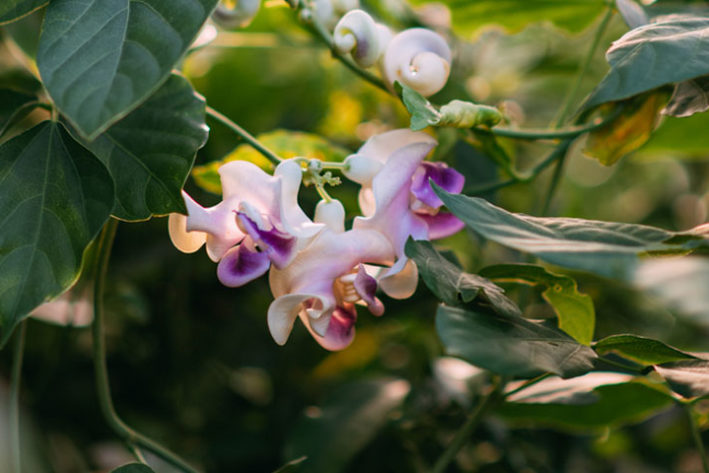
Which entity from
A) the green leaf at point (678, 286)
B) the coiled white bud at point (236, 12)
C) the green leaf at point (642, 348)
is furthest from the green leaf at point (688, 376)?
the coiled white bud at point (236, 12)

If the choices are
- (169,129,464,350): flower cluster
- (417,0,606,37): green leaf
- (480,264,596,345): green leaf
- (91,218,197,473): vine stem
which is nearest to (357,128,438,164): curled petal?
Result: (169,129,464,350): flower cluster

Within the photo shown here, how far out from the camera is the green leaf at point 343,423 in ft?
2.46

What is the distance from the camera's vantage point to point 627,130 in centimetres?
56

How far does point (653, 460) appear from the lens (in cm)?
112

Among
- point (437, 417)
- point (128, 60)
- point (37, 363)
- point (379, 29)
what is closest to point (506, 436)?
point (437, 417)

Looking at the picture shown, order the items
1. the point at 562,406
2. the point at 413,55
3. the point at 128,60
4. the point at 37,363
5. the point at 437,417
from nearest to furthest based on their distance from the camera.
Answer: the point at 128,60
the point at 413,55
the point at 562,406
the point at 437,417
the point at 37,363

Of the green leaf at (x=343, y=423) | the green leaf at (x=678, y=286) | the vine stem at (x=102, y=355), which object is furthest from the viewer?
the green leaf at (x=343, y=423)

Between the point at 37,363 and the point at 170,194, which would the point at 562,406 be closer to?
the point at 170,194

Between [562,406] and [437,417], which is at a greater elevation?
[562,406]

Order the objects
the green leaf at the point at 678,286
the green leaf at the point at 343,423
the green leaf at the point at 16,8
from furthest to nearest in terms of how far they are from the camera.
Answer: the green leaf at the point at 343,423
the green leaf at the point at 16,8
the green leaf at the point at 678,286

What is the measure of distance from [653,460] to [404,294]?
0.89m

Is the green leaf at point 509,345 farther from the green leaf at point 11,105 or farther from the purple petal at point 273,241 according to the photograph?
the green leaf at point 11,105

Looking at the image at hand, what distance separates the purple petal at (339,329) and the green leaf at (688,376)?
9.6 inches

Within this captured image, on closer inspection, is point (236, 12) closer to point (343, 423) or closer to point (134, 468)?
point (134, 468)
